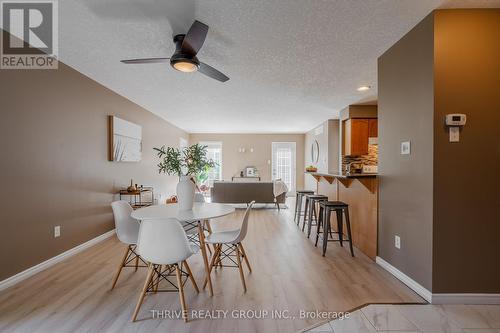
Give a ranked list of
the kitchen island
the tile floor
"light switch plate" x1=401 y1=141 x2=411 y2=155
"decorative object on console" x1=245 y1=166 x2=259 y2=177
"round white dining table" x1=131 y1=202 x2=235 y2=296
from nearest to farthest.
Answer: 1. the tile floor
2. "round white dining table" x1=131 y1=202 x2=235 y2=296
3. "light switch plate" x1=401 y1=141 x2=411 y2=155
4. the kitchen island
5. "decorative object on console" x1=245 y1=166 x2=259 y2=177

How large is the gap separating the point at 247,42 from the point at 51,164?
273 cm

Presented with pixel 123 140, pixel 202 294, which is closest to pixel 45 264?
pixel 202 294

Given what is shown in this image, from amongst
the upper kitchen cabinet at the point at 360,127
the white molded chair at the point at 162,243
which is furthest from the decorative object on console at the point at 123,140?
the upper kitchen cabinet at the point at 360,127

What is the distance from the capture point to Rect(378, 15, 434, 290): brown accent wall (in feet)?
7.11

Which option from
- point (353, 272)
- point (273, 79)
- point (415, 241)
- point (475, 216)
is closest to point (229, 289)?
point (353, 272)

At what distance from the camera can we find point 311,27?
7.57 ft

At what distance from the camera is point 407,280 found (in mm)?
2395

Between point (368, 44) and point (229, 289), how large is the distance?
117 inches

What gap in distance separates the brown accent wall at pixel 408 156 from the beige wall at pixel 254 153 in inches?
256

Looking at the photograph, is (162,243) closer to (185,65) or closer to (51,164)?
(185,65)

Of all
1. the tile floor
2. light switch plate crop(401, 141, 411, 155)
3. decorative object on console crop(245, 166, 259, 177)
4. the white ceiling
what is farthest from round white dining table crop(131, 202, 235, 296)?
decorative object on console crop(245, 166, 259, 177)

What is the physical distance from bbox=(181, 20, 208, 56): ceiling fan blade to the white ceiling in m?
0.20

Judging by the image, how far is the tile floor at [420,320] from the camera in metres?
1.78

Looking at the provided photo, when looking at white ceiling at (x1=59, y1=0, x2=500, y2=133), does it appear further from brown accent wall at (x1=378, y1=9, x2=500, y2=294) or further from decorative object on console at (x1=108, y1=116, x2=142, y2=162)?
decorative object on console at (x1=108, y1=116, x2=142, y2=162)
